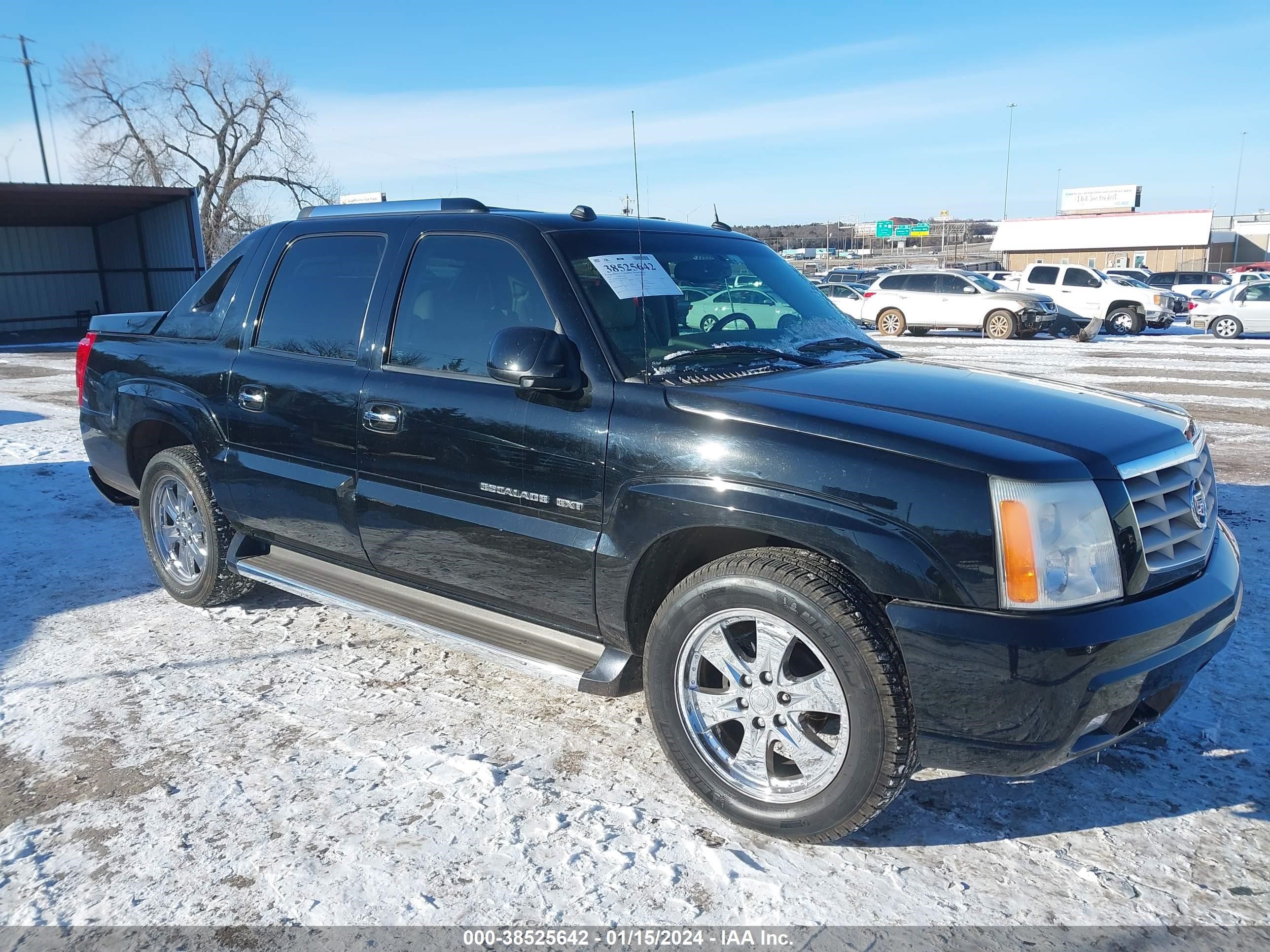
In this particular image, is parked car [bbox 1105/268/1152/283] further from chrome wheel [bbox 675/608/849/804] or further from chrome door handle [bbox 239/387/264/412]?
chrome wheel [bbox 675/608/849/804]

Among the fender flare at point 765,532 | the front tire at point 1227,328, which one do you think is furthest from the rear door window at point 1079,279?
the fender flare at point 765,532

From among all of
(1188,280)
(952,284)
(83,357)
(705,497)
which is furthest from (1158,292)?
(705,497)

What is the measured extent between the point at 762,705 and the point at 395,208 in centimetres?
262

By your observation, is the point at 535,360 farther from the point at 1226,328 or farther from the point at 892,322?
the point at 1226,328

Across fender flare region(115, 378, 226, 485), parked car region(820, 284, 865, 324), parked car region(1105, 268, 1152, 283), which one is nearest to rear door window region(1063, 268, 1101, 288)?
parked car region(1105, 268, 1152, 283)

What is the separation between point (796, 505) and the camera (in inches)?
107

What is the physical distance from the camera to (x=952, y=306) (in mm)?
23203

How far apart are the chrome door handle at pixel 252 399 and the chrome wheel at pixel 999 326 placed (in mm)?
21368

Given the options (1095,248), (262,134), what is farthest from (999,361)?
(1095,248)

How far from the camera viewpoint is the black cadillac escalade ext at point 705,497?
254cm

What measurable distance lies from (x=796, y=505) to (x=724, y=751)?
0.87 m

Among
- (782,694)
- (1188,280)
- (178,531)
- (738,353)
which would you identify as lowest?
(1188,280)

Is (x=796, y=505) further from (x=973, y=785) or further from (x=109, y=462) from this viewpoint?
(x=109, y=462)

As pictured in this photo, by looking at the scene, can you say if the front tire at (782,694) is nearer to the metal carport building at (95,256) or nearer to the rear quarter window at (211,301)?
the rear quarter window at (211,301)
